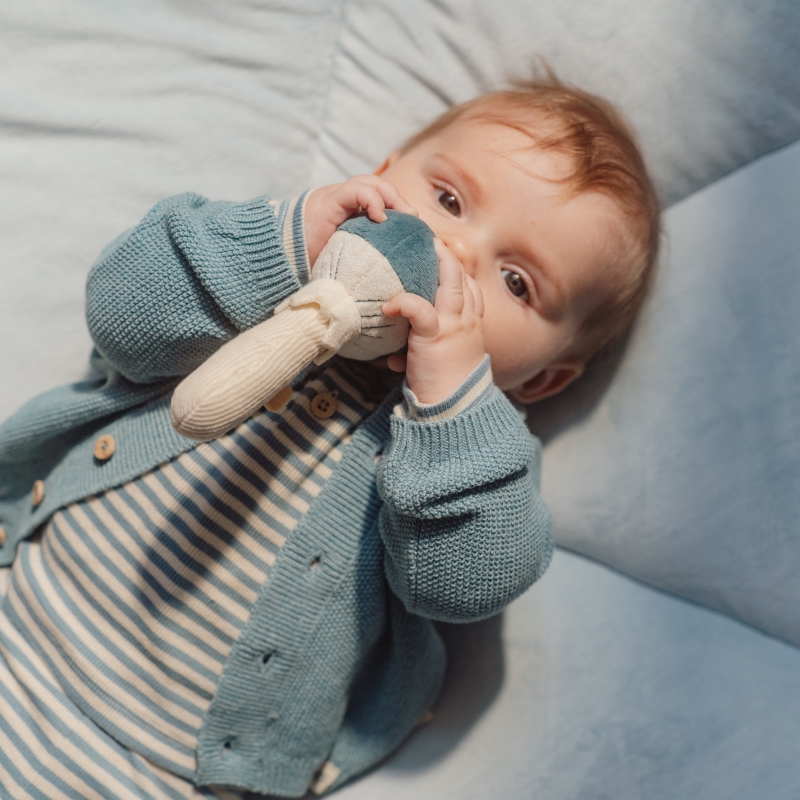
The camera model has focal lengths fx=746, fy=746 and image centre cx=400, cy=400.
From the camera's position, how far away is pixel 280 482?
991 millimetres

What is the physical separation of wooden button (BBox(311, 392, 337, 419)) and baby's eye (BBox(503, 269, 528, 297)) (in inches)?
11.5

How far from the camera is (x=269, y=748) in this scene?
1.05m

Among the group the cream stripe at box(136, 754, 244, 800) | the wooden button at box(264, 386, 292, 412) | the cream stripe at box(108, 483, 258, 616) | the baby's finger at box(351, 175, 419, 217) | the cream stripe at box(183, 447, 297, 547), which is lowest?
the cream stripe at box(136, 754, 244, 800)

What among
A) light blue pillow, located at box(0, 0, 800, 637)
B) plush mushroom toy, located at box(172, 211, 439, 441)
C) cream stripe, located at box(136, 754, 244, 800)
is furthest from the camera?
light blue pillow, located at box(0, 0, 800, 637)

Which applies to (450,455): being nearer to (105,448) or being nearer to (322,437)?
(322,437)

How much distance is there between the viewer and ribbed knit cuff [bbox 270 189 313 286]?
909mm

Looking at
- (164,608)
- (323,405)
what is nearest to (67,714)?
(164,608)

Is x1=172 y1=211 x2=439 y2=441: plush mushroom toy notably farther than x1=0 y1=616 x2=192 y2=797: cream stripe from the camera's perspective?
No

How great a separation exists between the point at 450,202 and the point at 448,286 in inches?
7.7

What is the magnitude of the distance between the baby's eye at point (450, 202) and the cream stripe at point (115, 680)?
75cm

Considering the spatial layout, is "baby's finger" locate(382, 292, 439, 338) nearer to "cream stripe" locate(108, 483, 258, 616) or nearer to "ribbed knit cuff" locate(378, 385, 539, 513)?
"ribbed knit cuff" locate(378, 385, 539, 513)

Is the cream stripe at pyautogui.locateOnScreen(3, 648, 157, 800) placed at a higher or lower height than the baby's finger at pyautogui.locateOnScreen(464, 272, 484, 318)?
lower

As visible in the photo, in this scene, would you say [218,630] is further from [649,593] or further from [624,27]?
[624,27]

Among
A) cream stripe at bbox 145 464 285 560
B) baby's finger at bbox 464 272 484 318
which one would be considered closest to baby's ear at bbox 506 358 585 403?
baby's finger at bbox 464 272 484 318
